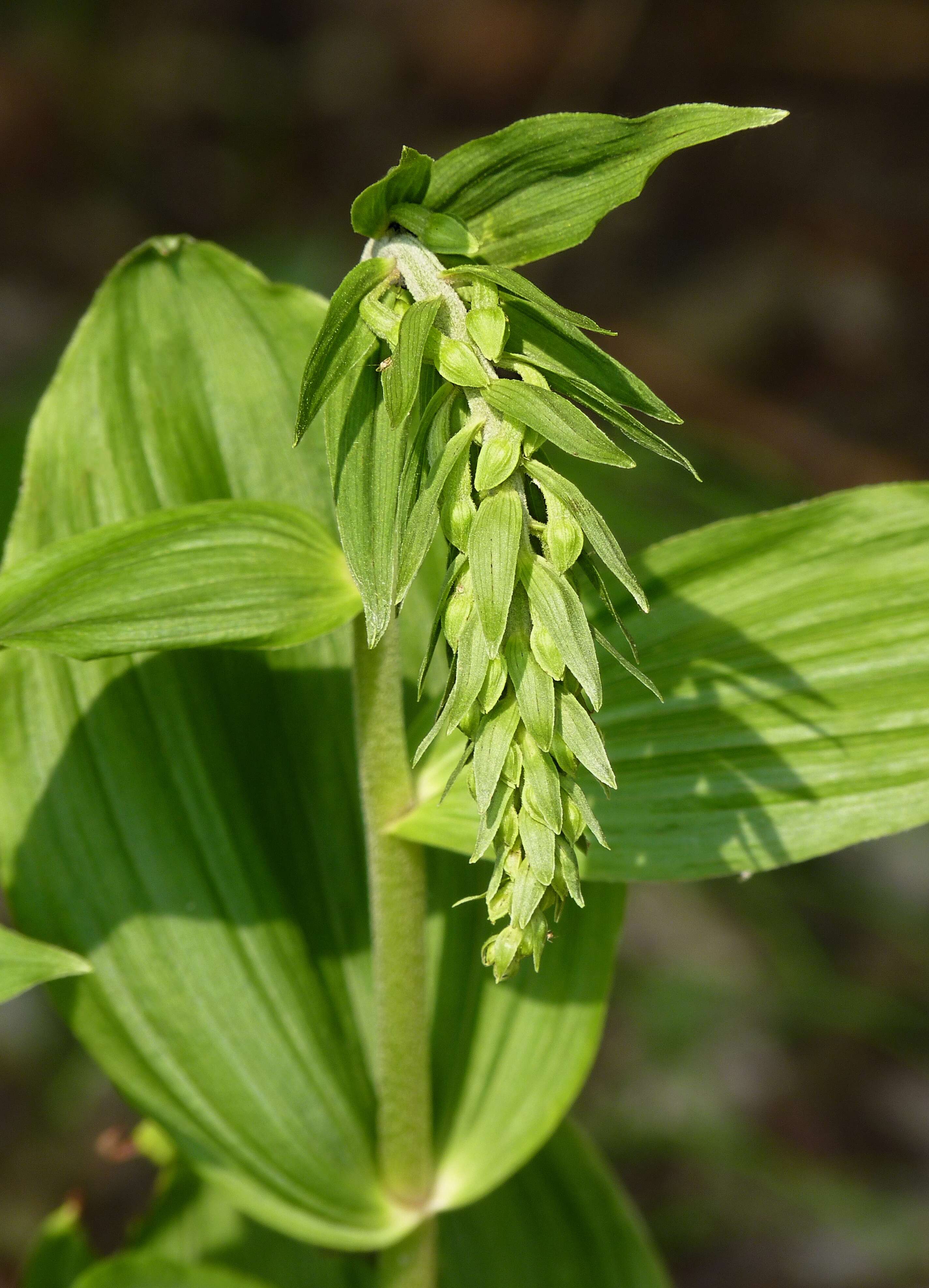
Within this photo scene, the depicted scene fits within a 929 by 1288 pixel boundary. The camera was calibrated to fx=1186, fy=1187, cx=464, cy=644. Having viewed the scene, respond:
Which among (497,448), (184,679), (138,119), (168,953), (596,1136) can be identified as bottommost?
(596,1136)

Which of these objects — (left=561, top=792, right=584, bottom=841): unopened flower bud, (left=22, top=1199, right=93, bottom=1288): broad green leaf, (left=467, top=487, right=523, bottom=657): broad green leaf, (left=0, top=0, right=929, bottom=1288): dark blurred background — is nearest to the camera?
(left=467, top=487, right=523, bottom=657): broad green leaf

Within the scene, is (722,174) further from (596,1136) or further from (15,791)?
(15,791)

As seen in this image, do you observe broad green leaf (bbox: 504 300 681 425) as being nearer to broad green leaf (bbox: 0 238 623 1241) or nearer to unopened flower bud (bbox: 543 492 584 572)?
unopened flower bud (bbox: 543 492 584 572)

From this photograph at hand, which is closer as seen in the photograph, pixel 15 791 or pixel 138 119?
pixel 15 791

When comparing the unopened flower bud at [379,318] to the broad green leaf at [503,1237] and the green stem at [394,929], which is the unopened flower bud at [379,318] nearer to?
the green stem at [394,929]

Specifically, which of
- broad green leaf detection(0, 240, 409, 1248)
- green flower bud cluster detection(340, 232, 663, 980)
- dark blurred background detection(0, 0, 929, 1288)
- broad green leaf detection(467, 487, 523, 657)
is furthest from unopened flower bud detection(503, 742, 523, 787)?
dark blurred background detection(0, 0, 929, 1288)

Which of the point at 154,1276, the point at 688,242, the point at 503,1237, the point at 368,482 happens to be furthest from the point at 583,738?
the point at 688,242

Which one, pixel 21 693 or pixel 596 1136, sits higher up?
pixel 21 693

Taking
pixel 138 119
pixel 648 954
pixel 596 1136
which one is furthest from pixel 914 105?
pixel 596 1136
